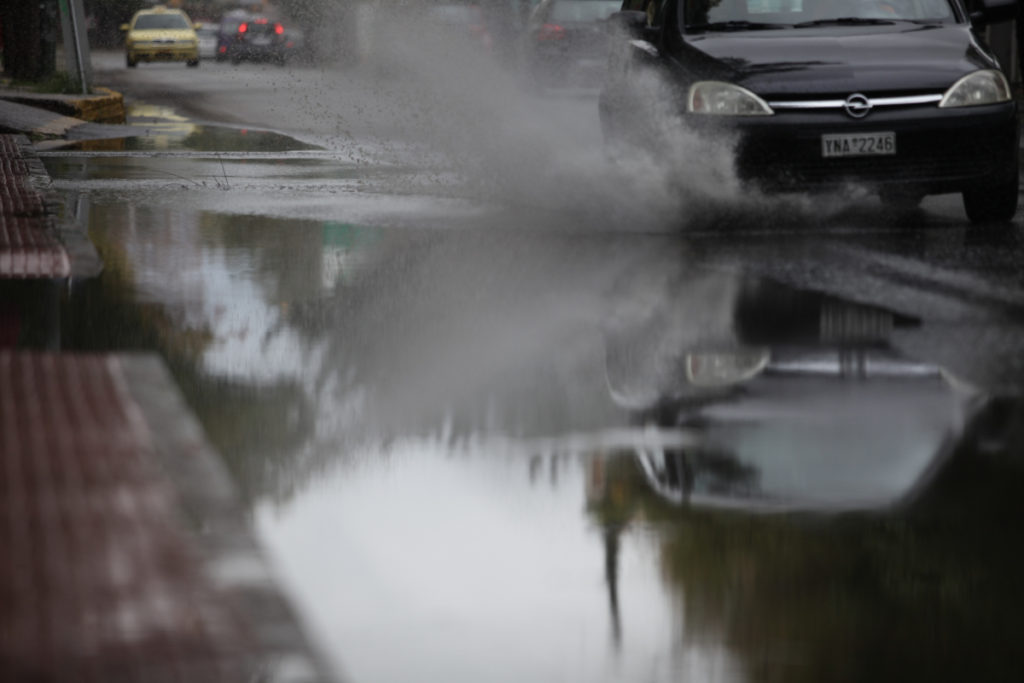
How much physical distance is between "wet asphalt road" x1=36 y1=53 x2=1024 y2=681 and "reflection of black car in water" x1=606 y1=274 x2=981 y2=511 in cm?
2

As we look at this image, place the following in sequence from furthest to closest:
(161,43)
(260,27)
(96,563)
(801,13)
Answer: (260,27)
(161,43)
(801,13)
(96,563)

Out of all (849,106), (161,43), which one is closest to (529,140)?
(849,106)

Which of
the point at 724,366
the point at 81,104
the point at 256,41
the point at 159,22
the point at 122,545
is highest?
the point at 122,545

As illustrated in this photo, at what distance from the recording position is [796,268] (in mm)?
9117

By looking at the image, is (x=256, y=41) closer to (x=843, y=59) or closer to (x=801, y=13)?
(x=801, y=13)

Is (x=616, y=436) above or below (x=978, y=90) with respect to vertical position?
above

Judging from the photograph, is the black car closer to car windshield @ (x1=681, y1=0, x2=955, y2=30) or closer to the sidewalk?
car windshield @ (x1=681, y1=0, x2=955, y2=30)

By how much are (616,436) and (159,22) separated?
44.2 metres

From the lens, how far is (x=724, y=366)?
669cm

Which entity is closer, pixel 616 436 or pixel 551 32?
pixel 616 436

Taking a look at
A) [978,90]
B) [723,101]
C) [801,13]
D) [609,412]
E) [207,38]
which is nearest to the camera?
[609,412]

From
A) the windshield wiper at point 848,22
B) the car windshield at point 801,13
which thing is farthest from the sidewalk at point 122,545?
the windshield wiper at point 848,22

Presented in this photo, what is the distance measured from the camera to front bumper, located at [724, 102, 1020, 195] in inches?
412

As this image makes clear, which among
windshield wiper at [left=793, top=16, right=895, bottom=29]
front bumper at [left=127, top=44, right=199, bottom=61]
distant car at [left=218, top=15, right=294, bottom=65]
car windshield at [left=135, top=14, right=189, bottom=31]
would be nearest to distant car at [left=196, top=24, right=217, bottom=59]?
distant car at [left=218, top=15, right=294, bottom=65]
